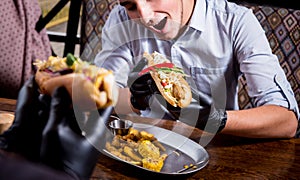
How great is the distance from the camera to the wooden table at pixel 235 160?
1001mm

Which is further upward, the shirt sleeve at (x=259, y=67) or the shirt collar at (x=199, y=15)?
the shirt collar at (x=199, y=15)

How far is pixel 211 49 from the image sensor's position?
170 cm

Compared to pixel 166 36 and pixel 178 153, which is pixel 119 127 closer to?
pixel 178 153

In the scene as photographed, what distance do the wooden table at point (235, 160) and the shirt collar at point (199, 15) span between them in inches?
20.4

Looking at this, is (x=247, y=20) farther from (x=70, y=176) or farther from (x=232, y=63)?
(x=70, y=176)

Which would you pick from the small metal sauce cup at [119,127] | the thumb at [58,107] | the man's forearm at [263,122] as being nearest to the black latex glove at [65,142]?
the thumb at [58,107]

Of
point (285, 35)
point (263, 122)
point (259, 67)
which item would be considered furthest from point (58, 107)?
point (285, 35)

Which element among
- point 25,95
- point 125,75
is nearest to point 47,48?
point 125,75

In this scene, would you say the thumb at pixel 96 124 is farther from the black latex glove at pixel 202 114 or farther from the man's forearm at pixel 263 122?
the man's forearm at pixel 263 122

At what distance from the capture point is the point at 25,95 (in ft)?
2.17

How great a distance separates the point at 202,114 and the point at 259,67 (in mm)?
472

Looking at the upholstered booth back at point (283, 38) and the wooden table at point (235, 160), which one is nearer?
the wooden table at point (235, 160)

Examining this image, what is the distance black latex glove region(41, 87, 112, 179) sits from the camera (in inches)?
24.6

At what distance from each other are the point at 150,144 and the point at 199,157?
0.13m
